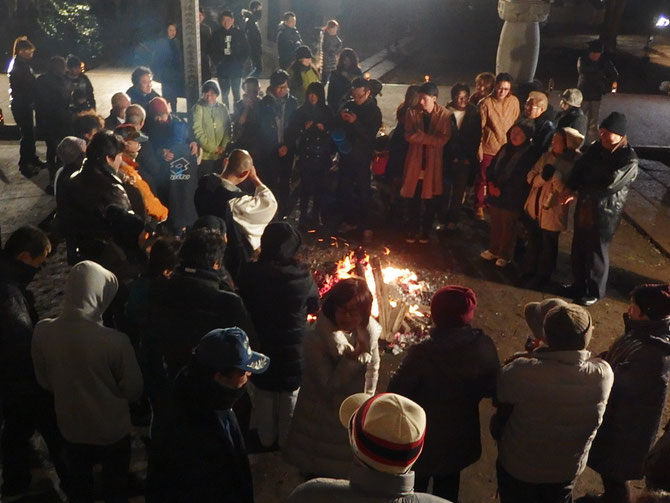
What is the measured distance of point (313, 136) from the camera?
29.4 feet

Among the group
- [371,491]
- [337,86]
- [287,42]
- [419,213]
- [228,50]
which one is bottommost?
[419,213]

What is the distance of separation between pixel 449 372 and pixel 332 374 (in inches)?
30.9

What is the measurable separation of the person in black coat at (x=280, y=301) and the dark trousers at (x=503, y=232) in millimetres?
4078

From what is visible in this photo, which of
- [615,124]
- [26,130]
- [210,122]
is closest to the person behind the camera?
[615,124]

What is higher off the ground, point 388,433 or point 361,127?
point 388,433

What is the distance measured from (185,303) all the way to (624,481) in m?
3.21

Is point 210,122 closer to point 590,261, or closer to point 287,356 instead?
point 287,356

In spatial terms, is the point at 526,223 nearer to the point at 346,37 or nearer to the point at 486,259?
the point at 486,259

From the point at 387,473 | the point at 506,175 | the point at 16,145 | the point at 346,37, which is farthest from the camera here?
the point at 346,37

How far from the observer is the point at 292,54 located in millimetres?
16109

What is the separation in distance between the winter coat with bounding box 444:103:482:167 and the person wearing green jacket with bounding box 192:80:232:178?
122 inches

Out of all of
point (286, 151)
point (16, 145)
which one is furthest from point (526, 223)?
point (16, 145)

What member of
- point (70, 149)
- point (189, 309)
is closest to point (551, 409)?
point (189, 309)

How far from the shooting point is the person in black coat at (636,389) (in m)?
4.23
